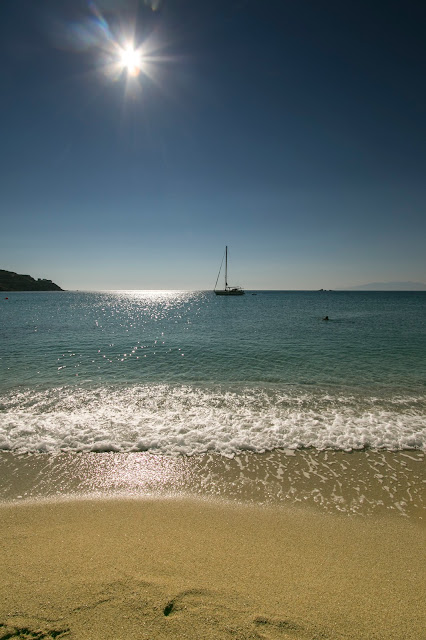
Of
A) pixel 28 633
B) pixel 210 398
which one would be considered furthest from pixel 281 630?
pixel 210 398

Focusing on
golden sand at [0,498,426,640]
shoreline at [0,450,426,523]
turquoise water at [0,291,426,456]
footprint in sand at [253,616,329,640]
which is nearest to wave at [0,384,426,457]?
turquoise water at [0,291,426,456]

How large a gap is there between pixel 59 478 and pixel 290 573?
594 cm

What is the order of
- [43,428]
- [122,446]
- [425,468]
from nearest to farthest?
[425,468], [122,446], [43,428]

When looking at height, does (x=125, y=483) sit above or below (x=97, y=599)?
below

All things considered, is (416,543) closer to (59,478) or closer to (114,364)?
(59,478)

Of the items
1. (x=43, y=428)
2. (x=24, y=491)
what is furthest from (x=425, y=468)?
(x=43, y=428)

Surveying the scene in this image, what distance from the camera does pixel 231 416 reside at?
11305 mm

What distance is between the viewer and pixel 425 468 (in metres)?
7.95

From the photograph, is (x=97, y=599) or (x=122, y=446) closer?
(x=97, y=599)

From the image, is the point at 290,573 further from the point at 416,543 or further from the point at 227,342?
the point at 227,342

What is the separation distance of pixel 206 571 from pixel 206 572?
20 mm

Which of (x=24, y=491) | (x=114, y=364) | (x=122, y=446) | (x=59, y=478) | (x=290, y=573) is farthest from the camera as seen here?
(x=114, y=364)

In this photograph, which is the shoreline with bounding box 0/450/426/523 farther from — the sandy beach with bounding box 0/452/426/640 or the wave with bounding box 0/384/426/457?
the wave with bounding box 0/384/426/457

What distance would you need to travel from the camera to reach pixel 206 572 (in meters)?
4.36
